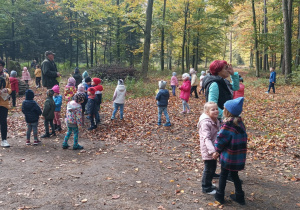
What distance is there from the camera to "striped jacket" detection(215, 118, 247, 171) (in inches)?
146

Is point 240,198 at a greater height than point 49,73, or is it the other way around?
point 49,73

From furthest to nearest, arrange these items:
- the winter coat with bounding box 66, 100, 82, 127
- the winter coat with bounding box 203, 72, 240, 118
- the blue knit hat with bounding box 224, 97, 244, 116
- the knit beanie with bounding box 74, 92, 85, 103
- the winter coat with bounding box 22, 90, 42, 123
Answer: the winter coat with bounding box 22, 90, 42, 123, the knit beanie with bounding box 74, 92, 85, 103, the winter coat with bounding box 66, 100, 82, 127, the winter coat with bounding box 203, 72, 240, 118, the blue knit hat with bounding box 224, 97, 244, 116

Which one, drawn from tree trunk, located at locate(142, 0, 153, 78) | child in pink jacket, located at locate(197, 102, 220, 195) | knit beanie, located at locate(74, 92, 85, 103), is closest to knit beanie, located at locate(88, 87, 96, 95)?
knit beanie, located at locate(74, 92, 85, 103)

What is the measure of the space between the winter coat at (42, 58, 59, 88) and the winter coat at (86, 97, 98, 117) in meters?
1.53

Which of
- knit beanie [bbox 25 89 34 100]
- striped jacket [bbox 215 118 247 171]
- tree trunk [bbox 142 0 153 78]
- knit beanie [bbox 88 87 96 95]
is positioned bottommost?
striped jacket [bbox 215 118 247 171]

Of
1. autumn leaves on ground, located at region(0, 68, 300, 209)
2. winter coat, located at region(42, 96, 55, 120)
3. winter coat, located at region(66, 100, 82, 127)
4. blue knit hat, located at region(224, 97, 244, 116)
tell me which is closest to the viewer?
blue knit hat, located at region(224, 97, 244, 116)

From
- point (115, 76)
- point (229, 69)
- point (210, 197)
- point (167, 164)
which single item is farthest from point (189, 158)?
point (115, 76)

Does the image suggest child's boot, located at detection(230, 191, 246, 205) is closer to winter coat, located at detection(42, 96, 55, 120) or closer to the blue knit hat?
the blue knit hat

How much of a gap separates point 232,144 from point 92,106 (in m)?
6.32

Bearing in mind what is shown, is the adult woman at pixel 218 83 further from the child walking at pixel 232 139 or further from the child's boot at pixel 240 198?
the child's boot at pixel 240 198

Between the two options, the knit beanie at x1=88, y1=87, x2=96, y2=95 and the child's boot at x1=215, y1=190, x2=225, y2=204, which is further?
the knit beanie at x1=88, y1=87, x2=96, y2=95

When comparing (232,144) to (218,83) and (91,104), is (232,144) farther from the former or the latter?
(91,104)

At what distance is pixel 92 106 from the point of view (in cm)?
895

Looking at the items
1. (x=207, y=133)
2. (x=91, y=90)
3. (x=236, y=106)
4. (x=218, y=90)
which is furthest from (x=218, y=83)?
(x=91, y=90)
